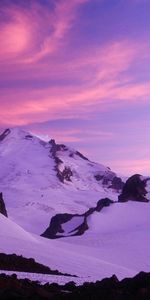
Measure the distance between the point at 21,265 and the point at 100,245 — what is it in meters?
23.0

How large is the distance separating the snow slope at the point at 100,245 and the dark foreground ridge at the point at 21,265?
5.86 ft

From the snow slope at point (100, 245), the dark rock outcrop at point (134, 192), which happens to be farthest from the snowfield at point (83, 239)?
the dark rock outcrop at point (134, 192)

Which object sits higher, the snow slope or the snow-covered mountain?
the snow slope

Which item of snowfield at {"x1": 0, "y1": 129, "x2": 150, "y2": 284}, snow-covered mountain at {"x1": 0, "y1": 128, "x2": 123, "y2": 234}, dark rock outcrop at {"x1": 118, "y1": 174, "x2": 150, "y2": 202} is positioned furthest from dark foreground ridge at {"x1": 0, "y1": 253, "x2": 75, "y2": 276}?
snow-covered mountain at {"x1": 0, "y1": 128, "x2": 123, "y2": 234}

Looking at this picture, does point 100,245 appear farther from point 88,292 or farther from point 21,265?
point 88,292

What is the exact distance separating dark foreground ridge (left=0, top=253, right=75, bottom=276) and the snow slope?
1786 mm

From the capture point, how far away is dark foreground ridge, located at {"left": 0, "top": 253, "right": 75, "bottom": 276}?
26602 millimetres

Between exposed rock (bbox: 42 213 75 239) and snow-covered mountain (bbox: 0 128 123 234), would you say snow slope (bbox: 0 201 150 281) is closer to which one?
exposed rock (bbox: 42 213 75 239)

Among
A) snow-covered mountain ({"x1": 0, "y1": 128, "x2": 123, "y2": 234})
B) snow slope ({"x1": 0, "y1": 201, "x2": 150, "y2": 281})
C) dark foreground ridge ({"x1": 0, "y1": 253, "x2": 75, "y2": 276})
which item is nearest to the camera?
dark foreground ridge ({"x1": 0, "y1": 253, "x2": 75, "y2": 276})

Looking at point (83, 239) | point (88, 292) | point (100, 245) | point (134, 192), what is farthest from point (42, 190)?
point (88, 292)

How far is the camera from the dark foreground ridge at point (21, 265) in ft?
87.3

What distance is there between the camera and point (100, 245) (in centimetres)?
4966

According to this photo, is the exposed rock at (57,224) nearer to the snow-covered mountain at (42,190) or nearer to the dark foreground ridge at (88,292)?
the snow-covered mountain at (42,190)

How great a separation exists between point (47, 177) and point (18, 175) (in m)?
9.36
